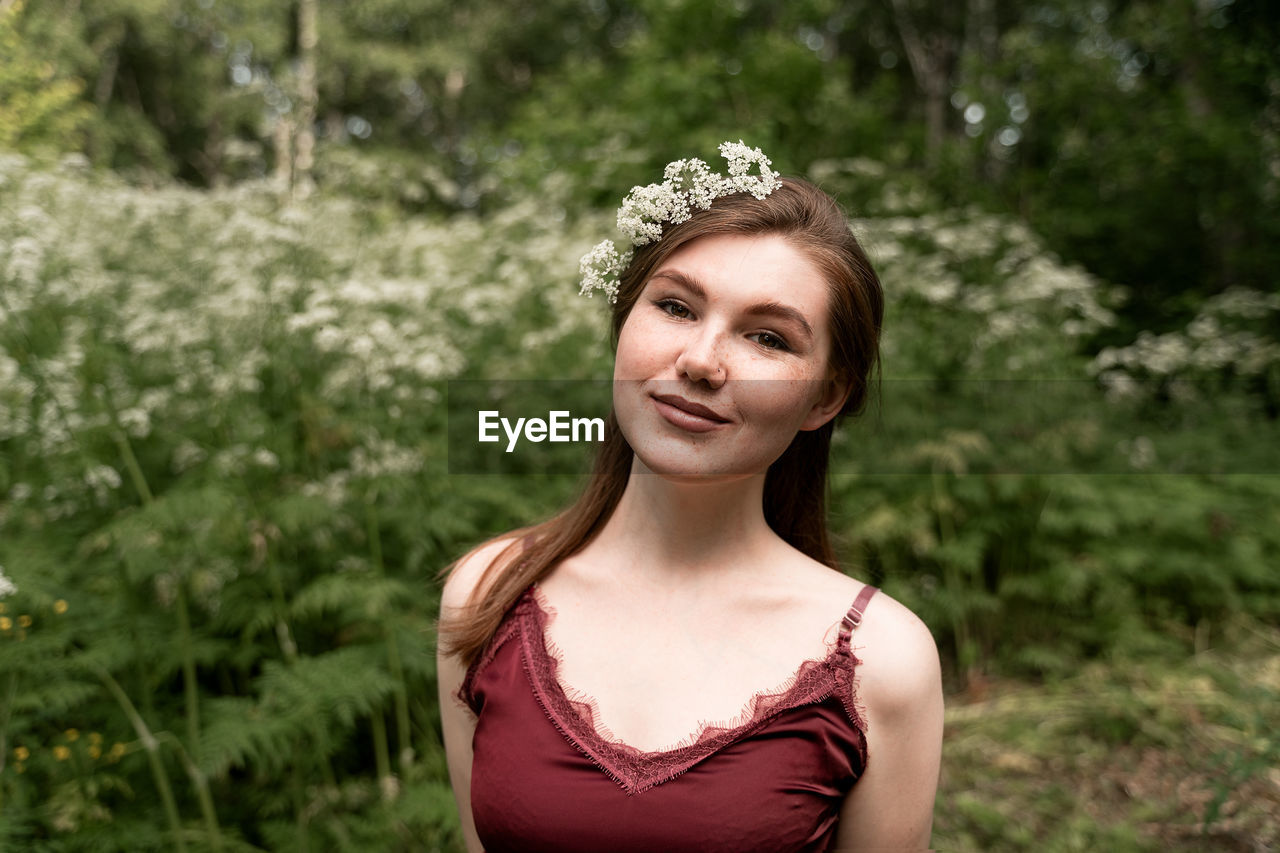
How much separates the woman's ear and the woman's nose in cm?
24

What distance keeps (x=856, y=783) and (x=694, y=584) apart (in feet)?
1.29

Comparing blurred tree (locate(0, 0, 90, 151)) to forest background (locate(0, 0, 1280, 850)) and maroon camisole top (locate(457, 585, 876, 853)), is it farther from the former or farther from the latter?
maroon camisole top (locate(457, 585, 876, 853))

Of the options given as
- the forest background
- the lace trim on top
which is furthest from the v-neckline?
the forest background

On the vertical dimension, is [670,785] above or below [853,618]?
below

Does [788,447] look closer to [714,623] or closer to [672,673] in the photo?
[714,623]

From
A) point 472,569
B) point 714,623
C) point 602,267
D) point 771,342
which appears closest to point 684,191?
point 602,267

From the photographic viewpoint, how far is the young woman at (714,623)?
48.6 inches

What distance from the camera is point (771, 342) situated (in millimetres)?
1289

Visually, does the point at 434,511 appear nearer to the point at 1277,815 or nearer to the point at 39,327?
the point at 39,327

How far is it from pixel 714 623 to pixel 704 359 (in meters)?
0.45

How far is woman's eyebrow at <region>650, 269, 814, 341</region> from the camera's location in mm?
1253

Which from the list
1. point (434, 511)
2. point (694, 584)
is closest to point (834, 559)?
point (694, 584)

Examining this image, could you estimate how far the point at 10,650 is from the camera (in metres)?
2.18

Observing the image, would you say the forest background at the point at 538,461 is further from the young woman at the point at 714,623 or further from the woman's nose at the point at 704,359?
the woman's nose at the point at 704,359
